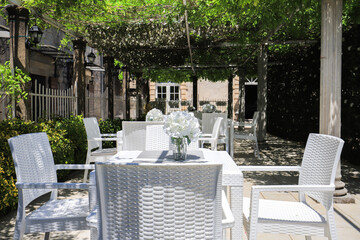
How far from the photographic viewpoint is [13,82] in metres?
4.53

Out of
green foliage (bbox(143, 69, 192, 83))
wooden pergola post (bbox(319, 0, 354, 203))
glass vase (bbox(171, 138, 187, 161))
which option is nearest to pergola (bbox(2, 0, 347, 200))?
wooden pergola post (bbox(319, 0, 354, 203))

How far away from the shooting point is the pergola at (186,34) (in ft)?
12.4

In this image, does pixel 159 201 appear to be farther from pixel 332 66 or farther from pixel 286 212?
pixel 332 66

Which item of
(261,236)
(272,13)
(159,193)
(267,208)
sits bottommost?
(261,236)

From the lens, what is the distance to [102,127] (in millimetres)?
6762

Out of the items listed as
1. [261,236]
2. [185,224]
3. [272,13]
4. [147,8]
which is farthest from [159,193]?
[147,8]

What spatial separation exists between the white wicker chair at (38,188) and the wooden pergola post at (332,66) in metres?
2.78

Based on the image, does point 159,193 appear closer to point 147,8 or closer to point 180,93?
point 147,8

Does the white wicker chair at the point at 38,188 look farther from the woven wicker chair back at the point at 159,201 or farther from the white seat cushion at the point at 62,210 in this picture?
the woven wicker chair back at the point at 159,201

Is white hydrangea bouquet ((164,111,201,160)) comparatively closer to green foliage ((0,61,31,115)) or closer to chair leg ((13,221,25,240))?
chair leg ((13,221,25,240))

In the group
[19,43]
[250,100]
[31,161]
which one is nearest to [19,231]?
[31,161]

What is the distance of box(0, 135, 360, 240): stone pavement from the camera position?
9.16 ft

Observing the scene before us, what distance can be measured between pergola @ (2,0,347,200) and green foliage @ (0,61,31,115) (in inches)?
7.7

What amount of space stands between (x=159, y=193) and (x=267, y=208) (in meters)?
1.20
